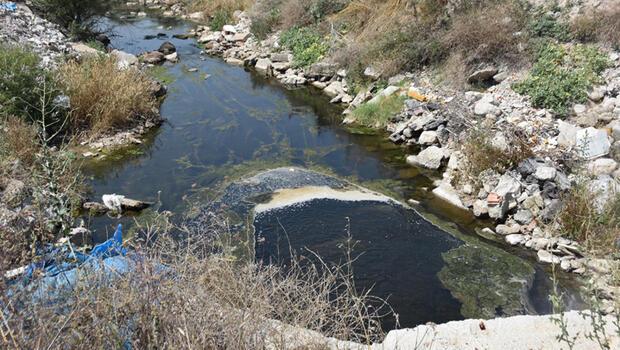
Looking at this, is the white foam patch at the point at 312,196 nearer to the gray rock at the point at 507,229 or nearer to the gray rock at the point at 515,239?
the gray rock at the point at 507,229

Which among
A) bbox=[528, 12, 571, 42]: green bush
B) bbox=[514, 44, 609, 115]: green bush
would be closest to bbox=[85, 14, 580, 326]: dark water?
bbox=[514, 44, 609, 115]: green bush

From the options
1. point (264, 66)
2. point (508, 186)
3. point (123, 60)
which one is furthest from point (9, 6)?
point (508, 186)

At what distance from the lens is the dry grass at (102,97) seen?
29.2 ft

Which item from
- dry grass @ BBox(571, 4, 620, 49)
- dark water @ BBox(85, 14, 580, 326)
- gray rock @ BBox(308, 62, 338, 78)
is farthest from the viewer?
gray rock @ BBox(308, 62, 338, 78)

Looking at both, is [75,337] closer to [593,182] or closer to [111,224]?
[111,224]

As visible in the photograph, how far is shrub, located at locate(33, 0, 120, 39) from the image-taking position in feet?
42.3

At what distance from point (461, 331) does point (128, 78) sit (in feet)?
26.0

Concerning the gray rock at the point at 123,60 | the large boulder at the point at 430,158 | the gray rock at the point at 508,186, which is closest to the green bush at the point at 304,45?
the gray rock at the point at 123,60

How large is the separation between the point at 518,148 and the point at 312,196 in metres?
2.87

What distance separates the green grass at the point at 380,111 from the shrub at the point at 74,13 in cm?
765

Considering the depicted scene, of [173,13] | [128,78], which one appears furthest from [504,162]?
[173,13]

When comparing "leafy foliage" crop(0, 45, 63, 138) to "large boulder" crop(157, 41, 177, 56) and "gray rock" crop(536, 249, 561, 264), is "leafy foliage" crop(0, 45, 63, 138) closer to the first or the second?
"large boulder" crop(157, 41, 177, 56)

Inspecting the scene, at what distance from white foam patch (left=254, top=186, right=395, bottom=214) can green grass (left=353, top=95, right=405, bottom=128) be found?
260cm

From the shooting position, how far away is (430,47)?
1032 cm
